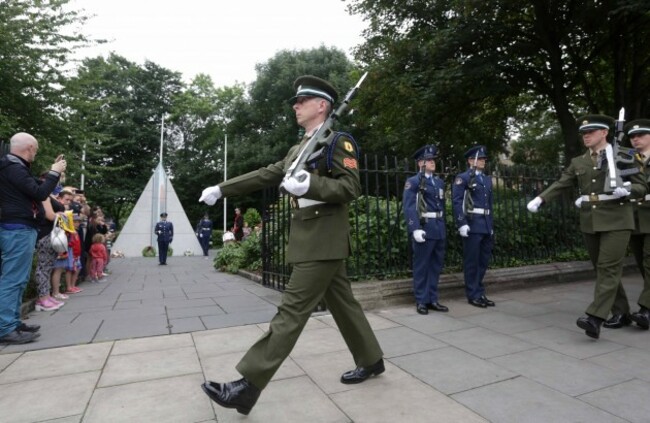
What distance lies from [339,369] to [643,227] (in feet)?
11.8

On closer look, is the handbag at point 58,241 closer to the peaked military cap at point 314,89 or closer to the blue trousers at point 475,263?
the peaked military cap at point 314,89

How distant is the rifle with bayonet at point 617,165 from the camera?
3.91m

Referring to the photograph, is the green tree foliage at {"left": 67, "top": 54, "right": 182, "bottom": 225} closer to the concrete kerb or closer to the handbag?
the handbag

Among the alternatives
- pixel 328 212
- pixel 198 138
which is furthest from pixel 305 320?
pixel 198 138

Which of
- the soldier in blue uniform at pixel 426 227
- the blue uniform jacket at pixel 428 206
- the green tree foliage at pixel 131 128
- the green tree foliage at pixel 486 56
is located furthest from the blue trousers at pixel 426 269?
the green tree foliage at pixel 131 128

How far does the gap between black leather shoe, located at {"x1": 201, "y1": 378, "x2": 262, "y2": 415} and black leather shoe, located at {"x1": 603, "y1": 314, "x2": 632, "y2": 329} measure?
150 inches

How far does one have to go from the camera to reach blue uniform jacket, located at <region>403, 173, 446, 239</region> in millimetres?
4977

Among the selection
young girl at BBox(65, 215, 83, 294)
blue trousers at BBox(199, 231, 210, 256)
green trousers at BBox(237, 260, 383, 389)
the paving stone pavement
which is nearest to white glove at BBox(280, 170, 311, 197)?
green trousers at BBox(237, 260, 383, 389)

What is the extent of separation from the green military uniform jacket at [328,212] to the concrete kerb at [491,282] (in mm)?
2434

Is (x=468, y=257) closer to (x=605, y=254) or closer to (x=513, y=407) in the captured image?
(x=605, y=254)

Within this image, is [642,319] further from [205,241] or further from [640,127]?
[205,241]

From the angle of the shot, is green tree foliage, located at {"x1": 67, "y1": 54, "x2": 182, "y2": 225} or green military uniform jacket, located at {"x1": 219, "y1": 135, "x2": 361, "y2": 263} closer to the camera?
green military uniform jacket, located at {"x1": 219, "y1": 135, "x2": 361, "y2": 263}

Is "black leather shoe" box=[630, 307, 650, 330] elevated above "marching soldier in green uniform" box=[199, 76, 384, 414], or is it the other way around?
"marching soldier in green uniform" box=[199, 76, 384, 414]

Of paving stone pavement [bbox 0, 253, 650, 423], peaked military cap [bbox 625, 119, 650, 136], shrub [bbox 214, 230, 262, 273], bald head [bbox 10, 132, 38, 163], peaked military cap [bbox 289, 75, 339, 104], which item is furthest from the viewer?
shrub [bbox 214, 230, 262, 273]
